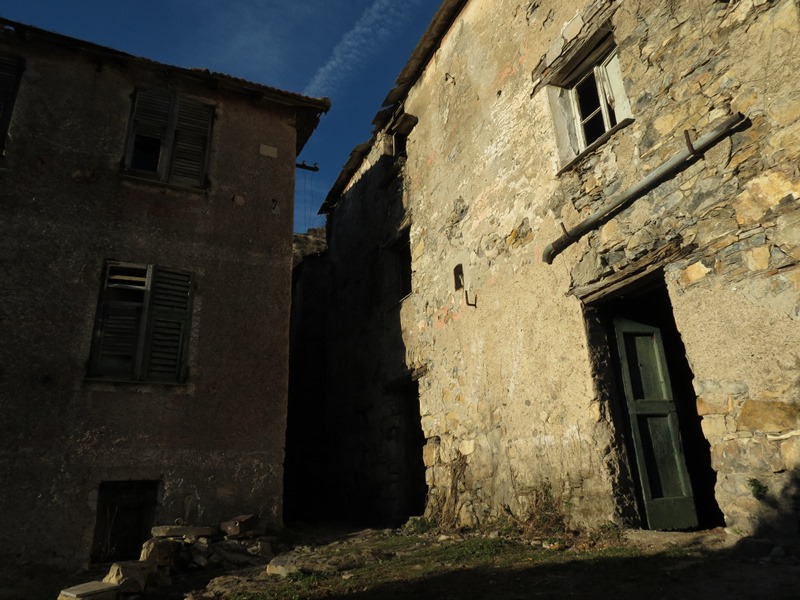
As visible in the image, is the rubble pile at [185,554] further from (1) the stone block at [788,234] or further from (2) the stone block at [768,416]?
(1) the stone block at [788,234]

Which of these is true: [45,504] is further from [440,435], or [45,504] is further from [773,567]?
[773,567]

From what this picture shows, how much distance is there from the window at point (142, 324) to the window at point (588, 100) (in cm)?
479

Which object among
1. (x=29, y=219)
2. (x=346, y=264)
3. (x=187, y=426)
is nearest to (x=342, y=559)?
(x=187, y=426)

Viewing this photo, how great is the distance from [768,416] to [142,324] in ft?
20.3

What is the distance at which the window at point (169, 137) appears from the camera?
7.40 m

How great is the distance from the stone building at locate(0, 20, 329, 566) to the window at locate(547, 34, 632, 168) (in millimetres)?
3839

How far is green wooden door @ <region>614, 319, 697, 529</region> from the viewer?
15.9 ft

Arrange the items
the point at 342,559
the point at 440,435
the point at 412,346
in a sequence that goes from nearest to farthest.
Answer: the point at 342,559 < the point at 440,435 < the point at 412,346

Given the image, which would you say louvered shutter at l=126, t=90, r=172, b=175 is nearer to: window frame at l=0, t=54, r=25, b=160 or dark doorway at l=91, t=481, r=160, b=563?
window frame at l=0, t=54, r=25, b=160

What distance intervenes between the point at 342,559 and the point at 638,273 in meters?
3.64

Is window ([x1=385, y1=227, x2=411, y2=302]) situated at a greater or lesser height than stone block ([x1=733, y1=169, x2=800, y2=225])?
greater

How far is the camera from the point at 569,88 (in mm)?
6176

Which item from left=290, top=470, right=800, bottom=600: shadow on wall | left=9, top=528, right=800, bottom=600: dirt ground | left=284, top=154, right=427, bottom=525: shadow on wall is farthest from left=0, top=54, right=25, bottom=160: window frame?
left=290, top=470, right=800, bottom=600: shadow on wall

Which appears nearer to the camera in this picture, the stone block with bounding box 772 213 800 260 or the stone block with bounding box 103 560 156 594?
the stone block with bounding box 772 213 800 260
